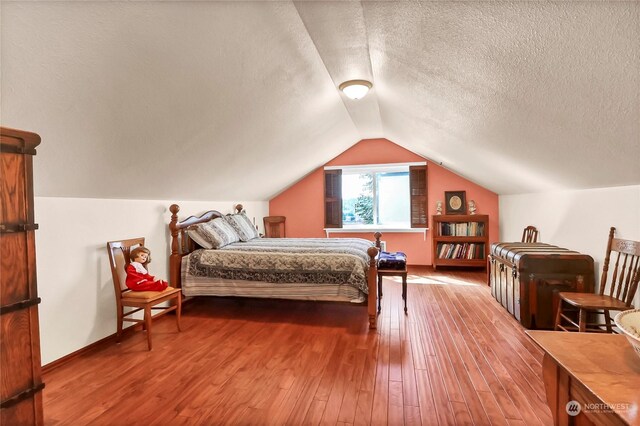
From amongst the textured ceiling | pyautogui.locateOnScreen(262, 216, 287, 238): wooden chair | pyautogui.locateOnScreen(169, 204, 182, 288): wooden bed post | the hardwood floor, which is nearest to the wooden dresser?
the textured ceiling

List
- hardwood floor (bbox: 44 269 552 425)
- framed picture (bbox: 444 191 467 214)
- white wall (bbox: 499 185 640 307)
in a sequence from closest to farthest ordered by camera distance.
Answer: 1. hardwood floor (bbox: 44 269 552 425)
2. white wall (bbox: 499 185 640 307)
3. framed picture (bbox: 444 191 467 214)

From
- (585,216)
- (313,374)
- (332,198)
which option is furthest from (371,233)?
(313,374)

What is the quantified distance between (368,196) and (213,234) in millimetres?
3312

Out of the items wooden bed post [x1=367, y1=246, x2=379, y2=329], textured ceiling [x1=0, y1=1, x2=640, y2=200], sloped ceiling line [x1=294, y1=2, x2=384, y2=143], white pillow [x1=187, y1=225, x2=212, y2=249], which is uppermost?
sloped ceiling line [x1=294, y1=2, x2=384, y2=143]

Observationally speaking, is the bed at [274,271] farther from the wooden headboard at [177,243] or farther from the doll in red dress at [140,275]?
the doll in red dress at [140,275]

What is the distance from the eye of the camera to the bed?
290 centimetres

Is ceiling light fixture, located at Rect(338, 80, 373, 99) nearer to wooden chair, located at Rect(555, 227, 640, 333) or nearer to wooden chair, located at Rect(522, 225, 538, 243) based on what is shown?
wooden chair, located at Rect(555, 227, 640, 333)

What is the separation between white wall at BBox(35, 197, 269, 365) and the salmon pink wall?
129 inches

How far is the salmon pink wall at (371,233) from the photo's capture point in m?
5.29

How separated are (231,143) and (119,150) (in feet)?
3.51

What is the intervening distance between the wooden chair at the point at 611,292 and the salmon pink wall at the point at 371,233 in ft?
9.58

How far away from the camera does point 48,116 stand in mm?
1630

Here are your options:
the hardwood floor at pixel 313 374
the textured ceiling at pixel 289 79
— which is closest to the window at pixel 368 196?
the textured ceiling at pixel 289 79

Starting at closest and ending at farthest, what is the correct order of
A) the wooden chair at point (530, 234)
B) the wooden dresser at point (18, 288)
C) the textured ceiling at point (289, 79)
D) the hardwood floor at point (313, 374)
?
1. the wooden dresser at point (18, 288)
2. the textured ceiling at point (289, 79)
3. the hardwood floor at point (313, 374)
4. the wooden chair at point (530, 234)
